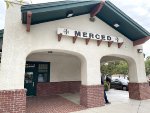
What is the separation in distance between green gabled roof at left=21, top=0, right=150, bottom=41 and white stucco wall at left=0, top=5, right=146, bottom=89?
0.29 metres

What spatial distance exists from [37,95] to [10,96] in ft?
20.0

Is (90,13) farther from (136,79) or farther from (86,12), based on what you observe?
(136,79)

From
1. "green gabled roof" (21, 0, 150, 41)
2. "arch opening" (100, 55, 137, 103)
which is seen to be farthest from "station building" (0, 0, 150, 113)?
"arch opening" (100, 55, 137, 103)

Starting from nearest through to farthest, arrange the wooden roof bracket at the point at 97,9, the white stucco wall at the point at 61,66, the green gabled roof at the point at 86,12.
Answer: the green gabled roof at the point at 86,12, the wooden roof bracket at the point at 97,9, the white stucco wall at the point at 61,66

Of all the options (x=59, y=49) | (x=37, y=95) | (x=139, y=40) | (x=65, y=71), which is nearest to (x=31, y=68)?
(x=37, y=95)

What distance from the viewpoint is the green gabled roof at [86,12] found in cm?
754

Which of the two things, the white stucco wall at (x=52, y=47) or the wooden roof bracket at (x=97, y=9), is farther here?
the wooden roof bracket at (x=97, y=9)

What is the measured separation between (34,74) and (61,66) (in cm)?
255

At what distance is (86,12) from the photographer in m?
10.1

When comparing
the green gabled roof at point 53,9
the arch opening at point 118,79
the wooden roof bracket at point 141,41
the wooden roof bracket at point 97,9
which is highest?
the wooden roof bracket at point 97,9

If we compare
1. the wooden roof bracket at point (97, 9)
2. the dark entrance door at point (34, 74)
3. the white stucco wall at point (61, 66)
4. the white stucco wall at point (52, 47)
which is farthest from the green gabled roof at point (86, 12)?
the dark entrance door at point (34, 74)

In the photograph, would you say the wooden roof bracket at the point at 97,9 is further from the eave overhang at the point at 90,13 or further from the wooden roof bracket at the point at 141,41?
the wooden roof bracket at the point at 141,41

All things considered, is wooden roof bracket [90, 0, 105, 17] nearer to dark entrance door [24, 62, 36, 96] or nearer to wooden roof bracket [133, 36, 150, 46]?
Result: wooden roof bracket [133, 36, 150, 46]

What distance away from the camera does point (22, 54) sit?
767cm
